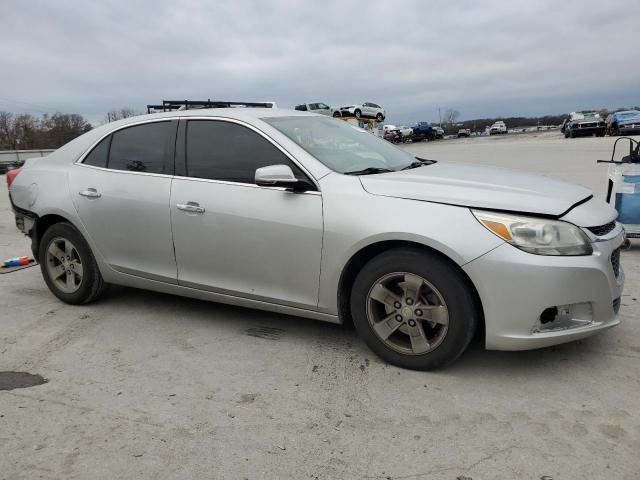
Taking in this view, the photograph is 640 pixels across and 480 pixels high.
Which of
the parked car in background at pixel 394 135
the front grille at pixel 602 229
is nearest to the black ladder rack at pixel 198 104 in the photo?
the front grille at pixel 602 229

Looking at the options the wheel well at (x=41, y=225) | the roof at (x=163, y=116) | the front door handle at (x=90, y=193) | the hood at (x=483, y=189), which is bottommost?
the wheel well at (x=41, y=225)

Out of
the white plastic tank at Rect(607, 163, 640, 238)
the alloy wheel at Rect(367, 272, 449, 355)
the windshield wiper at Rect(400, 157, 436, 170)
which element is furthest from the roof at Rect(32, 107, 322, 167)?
the white plastic tank at Rect(607, 163, 640, 238)

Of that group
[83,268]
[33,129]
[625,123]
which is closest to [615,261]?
[83,268]

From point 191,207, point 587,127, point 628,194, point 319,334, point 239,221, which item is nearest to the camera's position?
point 239,221

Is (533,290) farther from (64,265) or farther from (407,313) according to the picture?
(64,265)

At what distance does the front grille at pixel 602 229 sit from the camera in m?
3.10

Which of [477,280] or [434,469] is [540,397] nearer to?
[477,280]

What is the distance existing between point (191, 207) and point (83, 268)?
4.46 ft

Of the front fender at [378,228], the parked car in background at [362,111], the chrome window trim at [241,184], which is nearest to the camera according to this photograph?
the front fender at [378,228]

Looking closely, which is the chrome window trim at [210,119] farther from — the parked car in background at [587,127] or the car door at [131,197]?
the parked car in background at [587,127]

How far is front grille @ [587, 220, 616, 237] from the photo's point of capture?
10.2 ft

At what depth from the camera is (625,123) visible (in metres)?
31.5

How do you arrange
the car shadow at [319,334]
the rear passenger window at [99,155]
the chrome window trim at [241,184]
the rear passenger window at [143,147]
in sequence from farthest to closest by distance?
the rear passenger window at [99,155] < the rear passenger window at [143,147] < the chrome window trim at [241,184] < the car shadow at [319,334]

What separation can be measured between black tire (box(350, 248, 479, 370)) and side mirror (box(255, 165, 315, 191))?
66cm
